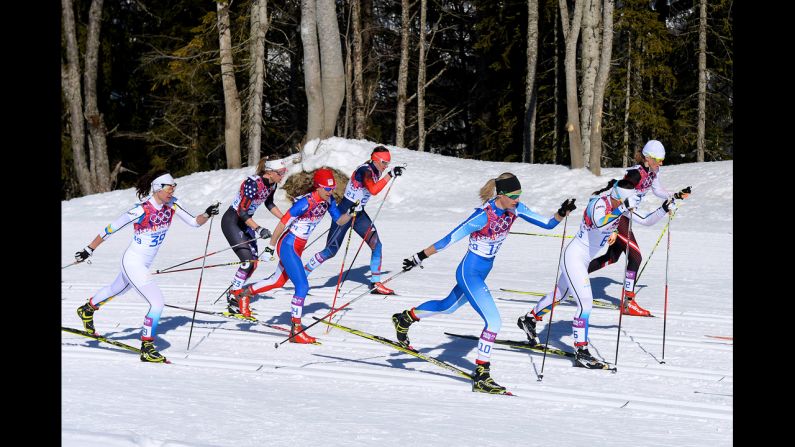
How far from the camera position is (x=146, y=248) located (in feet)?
29.2

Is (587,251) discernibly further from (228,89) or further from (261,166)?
(228,89)

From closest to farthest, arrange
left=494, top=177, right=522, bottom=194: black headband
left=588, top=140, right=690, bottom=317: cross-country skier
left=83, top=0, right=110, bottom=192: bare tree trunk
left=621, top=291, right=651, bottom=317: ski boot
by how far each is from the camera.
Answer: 1. left=494, top=177, right=522, bottom=194: black headband
2. left=588, top=140, right=690, bottom=317: cross-country skier
3. left=621, top=291, right=651, bottom=317: ski boot
4. left=83, top=0, right=110, bottom=192: bare tree trunk

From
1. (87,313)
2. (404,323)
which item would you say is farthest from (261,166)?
(404,323)

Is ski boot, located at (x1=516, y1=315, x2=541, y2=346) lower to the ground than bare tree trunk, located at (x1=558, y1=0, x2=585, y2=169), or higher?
lower

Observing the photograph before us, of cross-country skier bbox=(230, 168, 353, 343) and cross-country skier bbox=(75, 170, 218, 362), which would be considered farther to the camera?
cross-country skier bbox=(230, 168, 353, 343)

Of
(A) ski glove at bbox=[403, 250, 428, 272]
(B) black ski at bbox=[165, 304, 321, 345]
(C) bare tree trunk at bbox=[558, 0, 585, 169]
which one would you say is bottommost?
(B) black ski at bbox=[165, 304, 321, 345]

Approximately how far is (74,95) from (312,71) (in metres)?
9.64

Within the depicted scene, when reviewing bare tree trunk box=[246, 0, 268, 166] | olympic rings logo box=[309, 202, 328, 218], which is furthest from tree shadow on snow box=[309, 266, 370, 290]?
bare tree trunk box=[246, 0, 268, 166]

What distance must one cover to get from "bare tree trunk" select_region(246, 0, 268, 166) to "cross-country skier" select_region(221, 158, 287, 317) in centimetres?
1298

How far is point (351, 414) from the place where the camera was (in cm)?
698

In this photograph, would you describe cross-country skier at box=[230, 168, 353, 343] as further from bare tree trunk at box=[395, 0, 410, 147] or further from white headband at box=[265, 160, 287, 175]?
bare tree trunk at box=[395, 0, 410, 147]

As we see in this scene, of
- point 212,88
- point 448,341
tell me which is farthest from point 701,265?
point 212,88

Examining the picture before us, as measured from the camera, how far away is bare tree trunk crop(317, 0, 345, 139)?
71.3 feet
